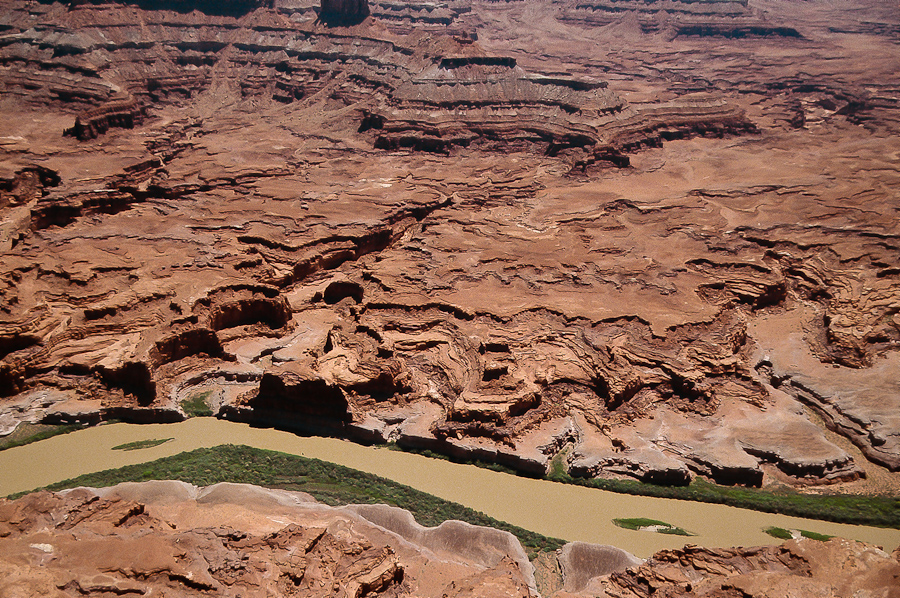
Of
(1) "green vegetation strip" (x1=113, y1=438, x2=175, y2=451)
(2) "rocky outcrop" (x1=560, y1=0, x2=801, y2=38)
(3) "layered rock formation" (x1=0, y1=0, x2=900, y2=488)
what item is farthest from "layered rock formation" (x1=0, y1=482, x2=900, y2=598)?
(2) "rocky outcrop" (x1=560, y1=0, x2=801, y2=38)

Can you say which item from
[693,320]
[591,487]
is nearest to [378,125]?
[693,320]

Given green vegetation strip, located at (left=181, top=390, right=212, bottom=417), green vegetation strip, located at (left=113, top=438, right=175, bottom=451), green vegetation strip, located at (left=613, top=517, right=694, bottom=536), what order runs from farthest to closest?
1. green vegetation strip, located at (left=181, top=390, right=212, bottom=417)
2. green vegetation strip, located at (left=113, top=438, right=175, bottom=451)
3. green vegetation strip, located at (left=613, top=517, right=694, bottom=536)

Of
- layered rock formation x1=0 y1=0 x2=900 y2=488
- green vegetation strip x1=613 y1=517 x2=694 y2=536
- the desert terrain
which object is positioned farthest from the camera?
layered rock formation x1=0 y1=0 x2=900 y2=488

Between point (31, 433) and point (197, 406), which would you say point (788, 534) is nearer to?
point (197, 406)

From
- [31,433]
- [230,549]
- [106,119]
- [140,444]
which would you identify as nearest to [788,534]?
[230,549]

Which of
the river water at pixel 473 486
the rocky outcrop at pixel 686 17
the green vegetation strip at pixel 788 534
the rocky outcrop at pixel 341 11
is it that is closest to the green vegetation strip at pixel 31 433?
the river water at pixel 473 486

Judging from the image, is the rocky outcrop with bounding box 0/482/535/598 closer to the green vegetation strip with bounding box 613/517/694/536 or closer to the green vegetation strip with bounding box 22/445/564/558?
the green vegetation strip with bounding box 22/445/564/558

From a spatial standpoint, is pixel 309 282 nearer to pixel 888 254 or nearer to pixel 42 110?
pixel 888 254
